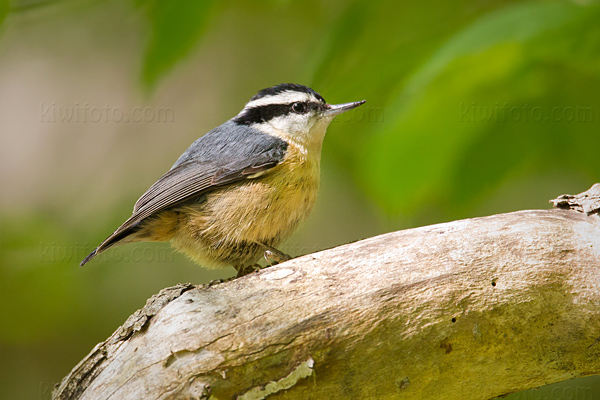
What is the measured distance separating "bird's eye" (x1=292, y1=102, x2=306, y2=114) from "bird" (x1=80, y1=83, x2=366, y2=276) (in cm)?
17

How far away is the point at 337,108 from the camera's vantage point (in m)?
3.29

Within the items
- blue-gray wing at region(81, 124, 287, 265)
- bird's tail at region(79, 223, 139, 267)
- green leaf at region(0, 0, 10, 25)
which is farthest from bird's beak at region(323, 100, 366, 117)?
green leaf at region(0, 0, 10, 25)

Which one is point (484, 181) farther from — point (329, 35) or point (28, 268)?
point (28, 268)

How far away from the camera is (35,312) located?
4562mm

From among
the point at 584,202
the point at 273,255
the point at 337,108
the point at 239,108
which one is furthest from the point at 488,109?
the point at 239,108

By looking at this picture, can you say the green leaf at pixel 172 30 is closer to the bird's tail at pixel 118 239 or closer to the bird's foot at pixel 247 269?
the bird's tail at pixel 118 239

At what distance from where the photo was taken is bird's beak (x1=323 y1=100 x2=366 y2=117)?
3123 millimetres

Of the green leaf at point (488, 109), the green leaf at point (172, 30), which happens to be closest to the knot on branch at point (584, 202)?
the green leaf at point (488, 109)

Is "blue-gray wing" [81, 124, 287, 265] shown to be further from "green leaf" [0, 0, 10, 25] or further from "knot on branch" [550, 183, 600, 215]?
"knot on branch" [550, 183, 600, 215]

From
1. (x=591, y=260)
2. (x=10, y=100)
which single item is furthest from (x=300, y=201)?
(x=10, y=100)

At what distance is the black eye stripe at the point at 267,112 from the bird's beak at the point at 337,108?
0.05 meters

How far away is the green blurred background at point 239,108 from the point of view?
2.48m

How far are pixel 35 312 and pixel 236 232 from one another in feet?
8.19

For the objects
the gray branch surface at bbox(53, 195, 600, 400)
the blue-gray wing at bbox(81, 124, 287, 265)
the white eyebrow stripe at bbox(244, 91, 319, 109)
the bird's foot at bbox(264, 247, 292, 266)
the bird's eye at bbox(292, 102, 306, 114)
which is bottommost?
the gray branch surface at bbox(53, 195, 600, 400)
